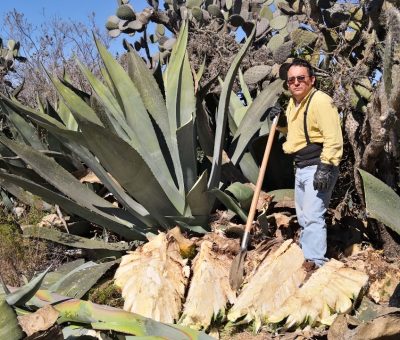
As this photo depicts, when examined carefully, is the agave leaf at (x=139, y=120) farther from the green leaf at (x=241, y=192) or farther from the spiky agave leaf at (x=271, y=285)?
the spiky agave leaf at (x=271, y=285)

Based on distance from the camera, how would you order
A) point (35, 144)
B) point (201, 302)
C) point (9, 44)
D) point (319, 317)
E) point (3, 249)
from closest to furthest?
point (319, 317) → point (201, 302) → point (3, 249) → point (35, 144) → point (9, 44)

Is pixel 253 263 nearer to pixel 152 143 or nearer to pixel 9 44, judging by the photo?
pixel 152 143

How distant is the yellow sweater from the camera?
10.5 ft

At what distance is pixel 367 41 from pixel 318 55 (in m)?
0.40

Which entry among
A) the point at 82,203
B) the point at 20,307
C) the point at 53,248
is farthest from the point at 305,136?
the point at 53,248

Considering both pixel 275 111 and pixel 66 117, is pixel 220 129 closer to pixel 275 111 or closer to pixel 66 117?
pixel 275 111

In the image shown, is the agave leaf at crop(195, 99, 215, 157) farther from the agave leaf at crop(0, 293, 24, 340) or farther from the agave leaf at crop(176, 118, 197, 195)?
the agave leaf at crop(0, 293, 24, 340)

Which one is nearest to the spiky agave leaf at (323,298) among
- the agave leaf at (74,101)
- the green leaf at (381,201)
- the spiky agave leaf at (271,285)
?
the spiky agave leaf at (271,285)

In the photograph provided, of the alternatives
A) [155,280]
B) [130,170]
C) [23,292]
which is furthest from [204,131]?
[23,292]

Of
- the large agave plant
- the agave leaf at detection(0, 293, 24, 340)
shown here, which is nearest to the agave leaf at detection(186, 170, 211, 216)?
the large agave plant

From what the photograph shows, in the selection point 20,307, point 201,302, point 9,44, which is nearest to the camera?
point 20,307

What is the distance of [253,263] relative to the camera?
3.27 m

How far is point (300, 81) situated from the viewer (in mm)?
3334

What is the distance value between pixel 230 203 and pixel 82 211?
0.96 meters
